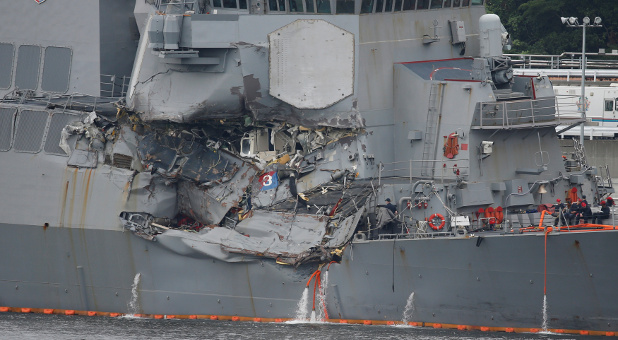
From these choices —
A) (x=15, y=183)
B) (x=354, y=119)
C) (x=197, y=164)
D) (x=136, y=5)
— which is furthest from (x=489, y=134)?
(x=15, y=183)

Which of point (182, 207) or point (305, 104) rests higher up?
point (305, 104)

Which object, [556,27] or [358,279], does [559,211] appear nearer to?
[358,279]

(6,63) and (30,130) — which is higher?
(6,63)

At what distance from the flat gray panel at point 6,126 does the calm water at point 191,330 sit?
3491 mm

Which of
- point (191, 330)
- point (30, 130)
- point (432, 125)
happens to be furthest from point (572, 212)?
point (30, 130)

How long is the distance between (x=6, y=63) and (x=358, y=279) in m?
9.07

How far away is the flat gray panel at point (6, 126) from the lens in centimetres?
2530

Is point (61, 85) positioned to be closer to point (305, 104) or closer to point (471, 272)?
point (305, 104)

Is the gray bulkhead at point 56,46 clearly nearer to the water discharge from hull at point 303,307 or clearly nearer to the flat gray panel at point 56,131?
the flat gray panel at point 56,131

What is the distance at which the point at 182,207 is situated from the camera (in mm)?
24984

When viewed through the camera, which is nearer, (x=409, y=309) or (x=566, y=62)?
(x=409, y=309)

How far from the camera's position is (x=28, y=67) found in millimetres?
26031

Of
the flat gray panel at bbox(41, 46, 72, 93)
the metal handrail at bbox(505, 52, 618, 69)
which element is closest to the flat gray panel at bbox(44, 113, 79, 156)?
the flat gray panel at bbox(41, 46, 72, 93)

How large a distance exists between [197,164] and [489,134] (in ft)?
18.8
